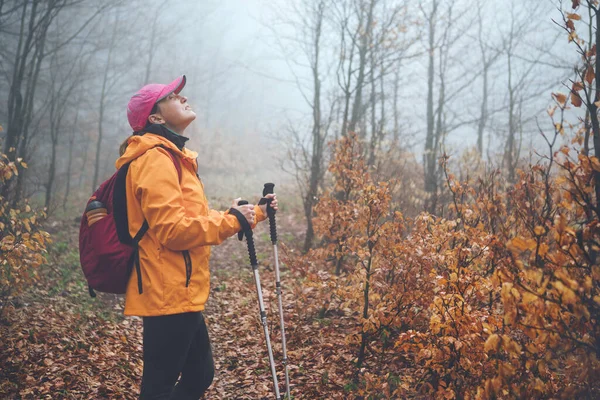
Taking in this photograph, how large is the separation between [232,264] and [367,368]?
5728 mm

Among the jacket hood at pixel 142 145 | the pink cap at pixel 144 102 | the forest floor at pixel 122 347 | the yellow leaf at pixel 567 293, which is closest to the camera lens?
the yellow leaf at pixel 567 293

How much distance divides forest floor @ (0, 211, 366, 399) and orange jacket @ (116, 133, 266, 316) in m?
2.26

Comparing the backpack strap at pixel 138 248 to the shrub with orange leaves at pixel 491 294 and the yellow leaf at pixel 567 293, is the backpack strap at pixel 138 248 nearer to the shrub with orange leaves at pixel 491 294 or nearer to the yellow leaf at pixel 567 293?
the shrub with orange leaves at pixel 491 294

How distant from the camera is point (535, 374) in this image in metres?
2.51

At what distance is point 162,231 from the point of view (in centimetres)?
213

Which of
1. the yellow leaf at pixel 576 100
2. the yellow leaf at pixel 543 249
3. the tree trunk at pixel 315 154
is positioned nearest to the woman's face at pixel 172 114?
the yellow leaf at pixel 543 249

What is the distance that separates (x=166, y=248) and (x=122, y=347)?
3.57 meters

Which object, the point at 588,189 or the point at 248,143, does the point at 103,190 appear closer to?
the point at 588,189

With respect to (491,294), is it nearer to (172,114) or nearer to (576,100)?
(576,100)

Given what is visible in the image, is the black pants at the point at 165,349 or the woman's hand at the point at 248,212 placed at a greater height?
the woman's hand at the point at 248,212

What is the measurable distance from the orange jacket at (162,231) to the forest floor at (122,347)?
88.8 inches

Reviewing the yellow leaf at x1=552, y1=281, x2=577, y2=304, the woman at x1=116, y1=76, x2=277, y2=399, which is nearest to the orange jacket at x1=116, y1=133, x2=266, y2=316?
the woman at x1=116, y1=76, x2=277, y2=399

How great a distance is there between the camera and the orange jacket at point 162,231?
2.15 metres

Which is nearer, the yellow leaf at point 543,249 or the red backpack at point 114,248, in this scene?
the yellow leaf at point 543,249
